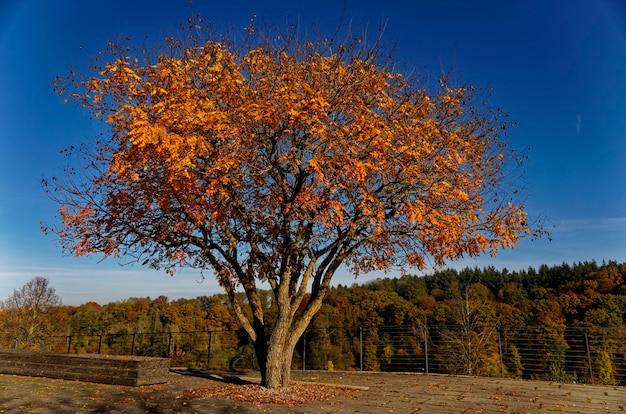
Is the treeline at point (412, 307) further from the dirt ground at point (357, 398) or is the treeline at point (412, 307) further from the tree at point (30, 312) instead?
the dirt ground at point (357, 398)

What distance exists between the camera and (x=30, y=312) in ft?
106

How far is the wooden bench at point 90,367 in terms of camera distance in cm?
973

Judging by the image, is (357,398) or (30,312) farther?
(30,312)

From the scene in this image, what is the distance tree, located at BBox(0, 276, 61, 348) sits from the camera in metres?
30.7

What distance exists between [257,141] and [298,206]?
1.43 metres

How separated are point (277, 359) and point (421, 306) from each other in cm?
4204

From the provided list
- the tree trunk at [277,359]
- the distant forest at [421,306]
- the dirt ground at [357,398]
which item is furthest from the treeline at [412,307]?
the tree trunk at [277,359]

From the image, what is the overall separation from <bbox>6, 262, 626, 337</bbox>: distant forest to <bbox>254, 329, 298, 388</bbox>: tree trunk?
93.8 feet

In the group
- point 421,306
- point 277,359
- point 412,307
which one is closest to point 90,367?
point 277,359

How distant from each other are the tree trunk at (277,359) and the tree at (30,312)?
28.4 m

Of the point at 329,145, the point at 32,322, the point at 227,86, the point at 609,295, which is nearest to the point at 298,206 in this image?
the point at 329,145

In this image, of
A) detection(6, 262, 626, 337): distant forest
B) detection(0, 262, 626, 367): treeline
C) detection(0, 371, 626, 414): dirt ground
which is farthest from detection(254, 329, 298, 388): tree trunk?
detection(6, 262, 626, 337): distant forest

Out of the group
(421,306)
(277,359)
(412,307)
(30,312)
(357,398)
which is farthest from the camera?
(421,306)

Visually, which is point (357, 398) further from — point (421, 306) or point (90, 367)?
point (421, 306)
